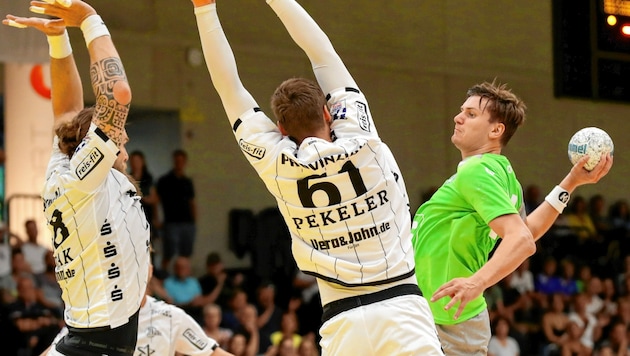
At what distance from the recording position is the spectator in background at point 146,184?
45.7 feet

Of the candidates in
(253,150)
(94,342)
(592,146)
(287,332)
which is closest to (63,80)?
(94,342)

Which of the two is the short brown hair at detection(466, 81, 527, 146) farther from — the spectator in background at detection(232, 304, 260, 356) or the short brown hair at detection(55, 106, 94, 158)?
the spectator in background at detection(232, 304, 260, 356)

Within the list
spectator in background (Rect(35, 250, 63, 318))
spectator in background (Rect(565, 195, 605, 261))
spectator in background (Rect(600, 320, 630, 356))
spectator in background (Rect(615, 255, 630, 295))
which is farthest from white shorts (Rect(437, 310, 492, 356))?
spectator in background (Rect(615, 255, 630, 295))

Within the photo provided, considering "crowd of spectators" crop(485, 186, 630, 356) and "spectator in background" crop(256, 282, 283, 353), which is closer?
"spectator in background" crop(256, 282, 283, 353)

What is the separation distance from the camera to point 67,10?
5.07 meters

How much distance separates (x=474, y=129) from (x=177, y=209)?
32.4 feet

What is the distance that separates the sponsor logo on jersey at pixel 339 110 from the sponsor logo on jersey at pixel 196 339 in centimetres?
308

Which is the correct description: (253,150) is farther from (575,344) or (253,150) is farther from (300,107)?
(575,344)

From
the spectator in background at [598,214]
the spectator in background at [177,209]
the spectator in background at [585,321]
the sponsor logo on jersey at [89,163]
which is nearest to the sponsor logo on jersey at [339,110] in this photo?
the sponsor logo on jersey at [89,163]

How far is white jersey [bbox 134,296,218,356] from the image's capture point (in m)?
7.11

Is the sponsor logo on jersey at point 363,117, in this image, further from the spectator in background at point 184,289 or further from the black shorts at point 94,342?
the spectator in background at point 184,289

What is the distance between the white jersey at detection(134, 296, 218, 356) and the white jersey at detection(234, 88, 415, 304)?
2.80 meters

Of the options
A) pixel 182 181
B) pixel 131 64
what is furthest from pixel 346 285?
pixel 131 64

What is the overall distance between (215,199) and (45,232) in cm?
365
